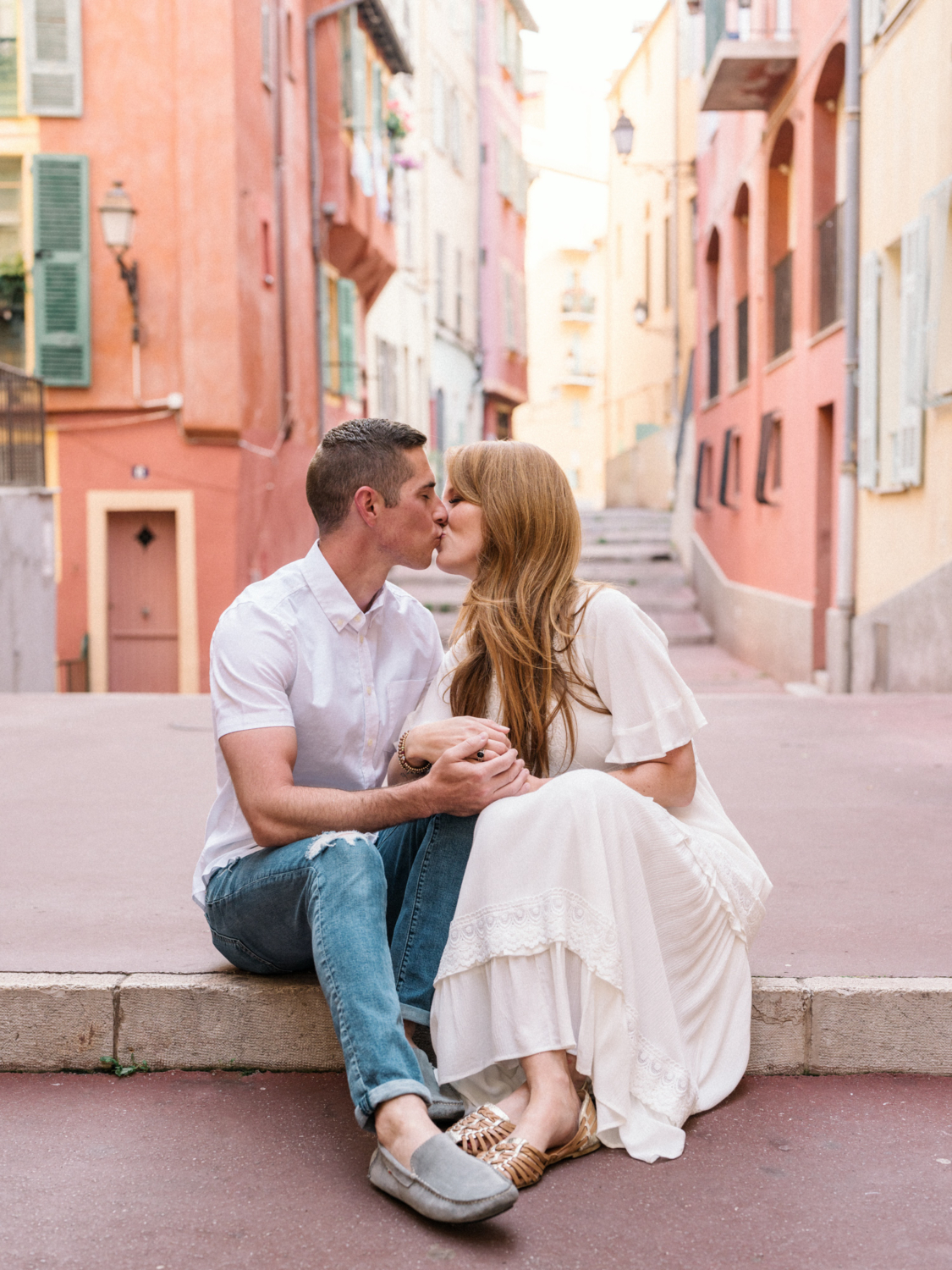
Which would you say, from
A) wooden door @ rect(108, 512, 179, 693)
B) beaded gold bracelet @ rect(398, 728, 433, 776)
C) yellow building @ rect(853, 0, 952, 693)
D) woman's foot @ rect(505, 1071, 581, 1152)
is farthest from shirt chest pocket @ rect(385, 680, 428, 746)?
wooden door @ rect(108, 512, 179, 693)

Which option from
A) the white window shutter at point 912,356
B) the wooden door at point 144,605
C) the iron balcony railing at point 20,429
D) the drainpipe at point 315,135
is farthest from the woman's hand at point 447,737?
the drainpipe at point 315,135

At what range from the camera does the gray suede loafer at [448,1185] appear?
2.56m

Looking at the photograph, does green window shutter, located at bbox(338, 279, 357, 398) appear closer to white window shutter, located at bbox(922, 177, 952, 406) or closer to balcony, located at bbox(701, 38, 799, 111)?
balcony, located at bbox(701, 38, 799, 111)

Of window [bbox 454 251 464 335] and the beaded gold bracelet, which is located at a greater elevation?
window [bbox 454 251 464 335]

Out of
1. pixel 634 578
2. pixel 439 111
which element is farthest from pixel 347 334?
pixel 439 111

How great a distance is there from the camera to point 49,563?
16250 millimetres

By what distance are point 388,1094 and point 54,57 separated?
16528 mm

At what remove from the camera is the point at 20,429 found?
50.8 feet

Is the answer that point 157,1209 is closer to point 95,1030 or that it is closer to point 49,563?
point 95,1030

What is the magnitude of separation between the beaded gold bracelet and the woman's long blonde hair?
161mm

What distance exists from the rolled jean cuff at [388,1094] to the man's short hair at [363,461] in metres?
1.32

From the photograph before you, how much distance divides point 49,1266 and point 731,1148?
1.33 meters

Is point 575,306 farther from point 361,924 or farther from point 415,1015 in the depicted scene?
point 361,924

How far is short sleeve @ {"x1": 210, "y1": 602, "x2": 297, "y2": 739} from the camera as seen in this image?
319cm
